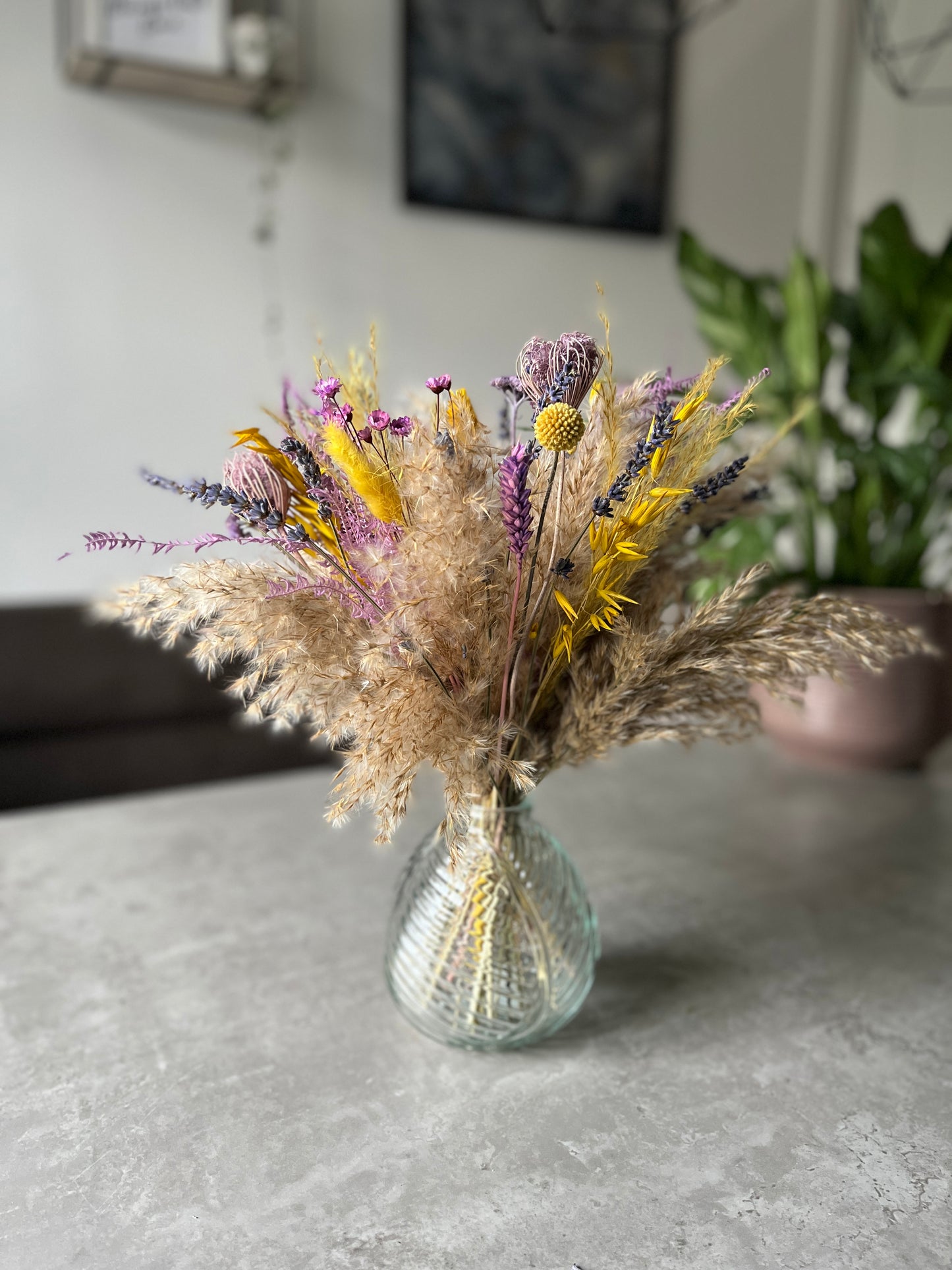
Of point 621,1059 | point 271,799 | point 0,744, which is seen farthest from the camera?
point 0,744

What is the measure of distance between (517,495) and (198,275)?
212cm

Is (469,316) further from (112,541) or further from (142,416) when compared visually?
(112,541)

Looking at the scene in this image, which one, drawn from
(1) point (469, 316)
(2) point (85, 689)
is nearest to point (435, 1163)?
(2) point (85, 689)

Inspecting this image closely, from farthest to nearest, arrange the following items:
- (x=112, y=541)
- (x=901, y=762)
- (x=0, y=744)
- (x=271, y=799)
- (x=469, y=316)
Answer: (x=469, y=316)
(x=0, y=744)
(x=901, y=762)
(x=271, y=799)
(x=112, y=541)

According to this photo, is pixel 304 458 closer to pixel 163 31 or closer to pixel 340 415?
pixel 340 415

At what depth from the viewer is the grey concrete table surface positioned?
52cm

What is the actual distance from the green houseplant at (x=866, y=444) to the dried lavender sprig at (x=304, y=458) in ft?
2.66

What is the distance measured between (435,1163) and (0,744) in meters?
1.71

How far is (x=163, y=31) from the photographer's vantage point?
6.88 ft

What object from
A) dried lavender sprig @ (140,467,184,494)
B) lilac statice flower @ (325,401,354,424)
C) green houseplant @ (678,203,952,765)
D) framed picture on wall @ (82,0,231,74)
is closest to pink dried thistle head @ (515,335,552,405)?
lilac statice flower @ (325,401,354,424)

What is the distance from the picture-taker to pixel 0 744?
197 cm

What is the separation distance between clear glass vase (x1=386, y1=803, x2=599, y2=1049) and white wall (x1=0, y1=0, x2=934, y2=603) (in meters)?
1.92

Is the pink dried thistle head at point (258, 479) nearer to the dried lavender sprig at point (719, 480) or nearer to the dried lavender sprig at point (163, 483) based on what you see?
the dried lavender sprig at point (163, 483)

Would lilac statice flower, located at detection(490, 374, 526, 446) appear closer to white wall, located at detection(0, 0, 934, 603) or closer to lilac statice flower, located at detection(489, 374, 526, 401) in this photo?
lilac statice flower, located at detection(489, 374, 526, 401)
